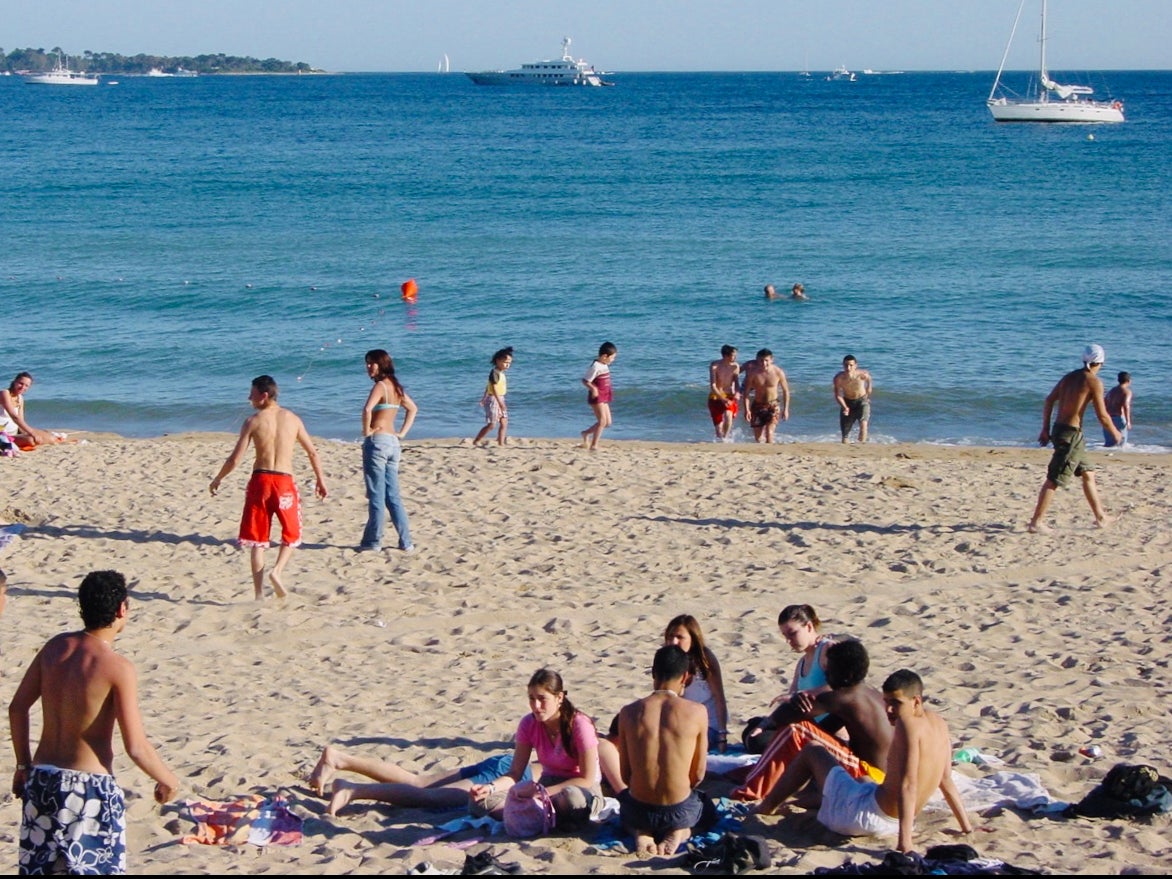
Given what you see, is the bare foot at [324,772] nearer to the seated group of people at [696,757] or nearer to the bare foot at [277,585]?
the seated group of people at [696,757]

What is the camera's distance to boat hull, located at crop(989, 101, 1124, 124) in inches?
2928

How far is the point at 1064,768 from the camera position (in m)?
5.86

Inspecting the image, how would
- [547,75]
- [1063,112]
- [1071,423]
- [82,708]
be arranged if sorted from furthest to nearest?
[547,75] → [1063,112] → [1071,423] → [82,708]

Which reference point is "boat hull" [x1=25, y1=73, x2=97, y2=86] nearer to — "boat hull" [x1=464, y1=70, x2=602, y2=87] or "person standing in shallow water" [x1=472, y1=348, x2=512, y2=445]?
"boat hull" [x1=464, y1=70, x2=602, y2=87]

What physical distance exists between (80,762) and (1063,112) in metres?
78.7

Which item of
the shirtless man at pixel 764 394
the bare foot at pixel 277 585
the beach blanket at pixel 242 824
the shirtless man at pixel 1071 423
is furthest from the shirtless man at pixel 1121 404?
the beach blanket at pixel 242 824

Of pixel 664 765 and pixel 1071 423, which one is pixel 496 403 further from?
pixel 664 765

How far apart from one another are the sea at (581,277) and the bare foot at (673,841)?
1208 cm

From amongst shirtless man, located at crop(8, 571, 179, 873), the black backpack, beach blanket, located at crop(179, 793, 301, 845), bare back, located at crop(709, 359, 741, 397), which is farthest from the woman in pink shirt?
bare back, located at crop(709, 359, 741, 397)

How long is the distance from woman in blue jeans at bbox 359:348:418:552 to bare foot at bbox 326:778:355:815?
4116mm

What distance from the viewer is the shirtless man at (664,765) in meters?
5.04

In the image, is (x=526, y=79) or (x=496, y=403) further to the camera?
(x=526, y=79)

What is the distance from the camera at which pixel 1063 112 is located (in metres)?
74.6

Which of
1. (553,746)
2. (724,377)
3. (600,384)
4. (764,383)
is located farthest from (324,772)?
(764,383)
